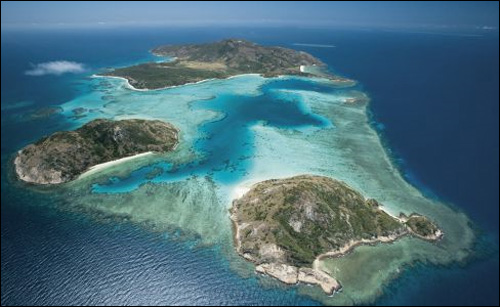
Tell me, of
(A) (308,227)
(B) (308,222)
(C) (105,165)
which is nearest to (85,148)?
(C) (105,165)

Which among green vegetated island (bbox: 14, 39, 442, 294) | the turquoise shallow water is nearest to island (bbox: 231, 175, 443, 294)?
green vegetated island (bbox: 14, 39, 442, 294)

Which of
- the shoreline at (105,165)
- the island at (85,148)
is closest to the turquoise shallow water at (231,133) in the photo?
the shoreline at (105,165)

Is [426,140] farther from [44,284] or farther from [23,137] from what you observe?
[23,137]

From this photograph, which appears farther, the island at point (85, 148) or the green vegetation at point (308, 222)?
the island at point (85, 148)

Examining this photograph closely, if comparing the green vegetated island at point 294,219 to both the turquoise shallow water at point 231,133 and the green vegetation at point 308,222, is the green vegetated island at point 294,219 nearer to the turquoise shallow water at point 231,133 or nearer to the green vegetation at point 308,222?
the green vegetation at point 308,222

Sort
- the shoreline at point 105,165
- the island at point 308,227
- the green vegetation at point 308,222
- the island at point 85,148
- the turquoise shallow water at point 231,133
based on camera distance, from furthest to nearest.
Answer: the shoreline at point 105,165 < the turquoise shallow water at point 231,133 < the island at point 85,148 < the green vegetation at point 308,222 < the island at point 308,227

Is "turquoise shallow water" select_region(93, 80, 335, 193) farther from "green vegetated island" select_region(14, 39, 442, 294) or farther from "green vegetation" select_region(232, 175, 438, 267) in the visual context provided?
"green vegetation" select_region(232, 175, 438, 267)
